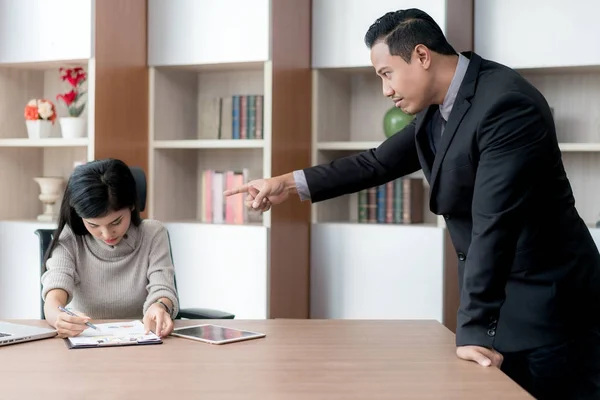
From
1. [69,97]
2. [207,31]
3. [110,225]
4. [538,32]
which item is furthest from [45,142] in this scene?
[538,32]

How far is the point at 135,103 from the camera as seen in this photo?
436 centimetres

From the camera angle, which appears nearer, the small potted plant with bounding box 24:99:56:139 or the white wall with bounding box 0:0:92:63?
the white wall with bounding box 0:0:92:63

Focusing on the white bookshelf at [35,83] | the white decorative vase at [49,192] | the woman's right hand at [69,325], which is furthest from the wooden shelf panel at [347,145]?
the woman's right hand at [69,325]

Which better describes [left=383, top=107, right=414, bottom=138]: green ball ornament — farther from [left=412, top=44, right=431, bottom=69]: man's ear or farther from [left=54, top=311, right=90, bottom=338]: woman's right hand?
[left=54, top=311, right=90, bottom=338]: woman's right hand

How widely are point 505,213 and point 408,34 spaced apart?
520 mm

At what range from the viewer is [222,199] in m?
4.46

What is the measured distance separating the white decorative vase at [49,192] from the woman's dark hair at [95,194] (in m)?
1.99

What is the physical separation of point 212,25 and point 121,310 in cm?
202

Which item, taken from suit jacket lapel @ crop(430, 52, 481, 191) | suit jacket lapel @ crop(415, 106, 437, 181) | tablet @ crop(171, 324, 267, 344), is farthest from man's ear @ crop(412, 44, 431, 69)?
tablet @ crop(171, 324, 267, 344)

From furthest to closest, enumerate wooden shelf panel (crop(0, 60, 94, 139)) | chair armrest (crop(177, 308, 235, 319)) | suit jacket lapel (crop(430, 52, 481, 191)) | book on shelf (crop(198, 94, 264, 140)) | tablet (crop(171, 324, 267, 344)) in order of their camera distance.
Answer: wooden shelf panel (crop(0, 60, 94, 139)), book on shelf (crop(198, 94, 264, 140)), chair armrest (crop(177, 308, 235, 319)), tablet (crop(171, 324, 267, 344)), suit jacket lapel (crop(430, 52, 481, 191))

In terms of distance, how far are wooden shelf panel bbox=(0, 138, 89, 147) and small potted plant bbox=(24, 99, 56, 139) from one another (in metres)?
0.07

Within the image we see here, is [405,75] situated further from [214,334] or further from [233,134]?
[233,134]

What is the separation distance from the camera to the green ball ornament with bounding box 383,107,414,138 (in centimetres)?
438

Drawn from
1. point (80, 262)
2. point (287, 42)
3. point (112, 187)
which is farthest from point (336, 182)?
point (287, 42)
